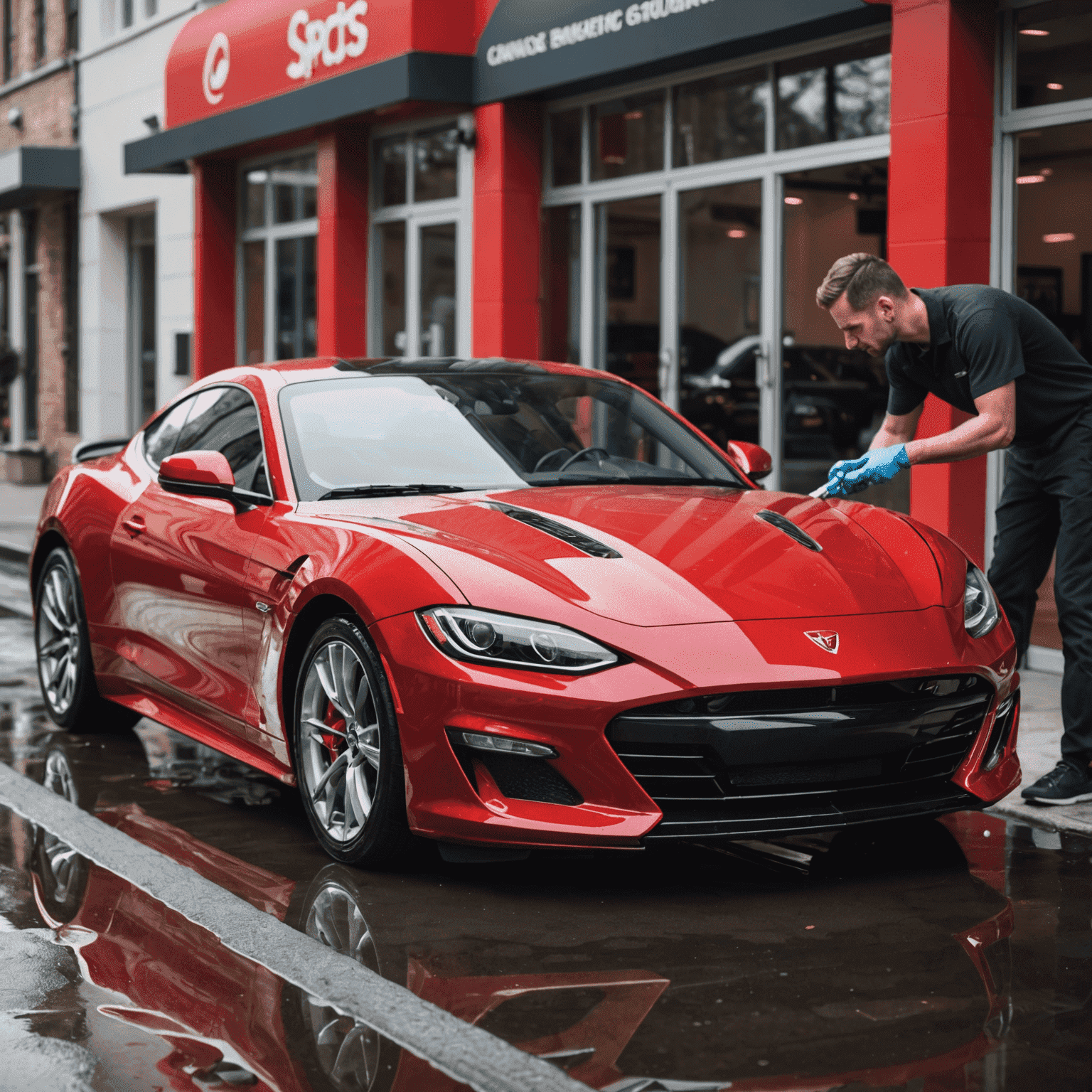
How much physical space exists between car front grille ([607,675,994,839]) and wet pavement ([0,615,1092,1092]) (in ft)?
0.78

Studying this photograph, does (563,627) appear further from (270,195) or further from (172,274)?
(172,274)

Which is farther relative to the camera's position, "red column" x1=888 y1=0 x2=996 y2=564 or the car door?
"red column" x1=888 y1=0 x2=996 y2=564

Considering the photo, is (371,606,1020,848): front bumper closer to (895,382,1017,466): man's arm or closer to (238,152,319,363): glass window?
(895,382,1017,466): man's arm

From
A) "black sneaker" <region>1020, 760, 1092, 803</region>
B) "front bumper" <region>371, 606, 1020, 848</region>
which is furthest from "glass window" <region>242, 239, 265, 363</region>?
"front bumper" <region>371, 606, 1020, 848</region>

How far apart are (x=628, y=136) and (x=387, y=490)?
7328mm

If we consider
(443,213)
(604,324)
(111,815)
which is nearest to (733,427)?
(604,324)

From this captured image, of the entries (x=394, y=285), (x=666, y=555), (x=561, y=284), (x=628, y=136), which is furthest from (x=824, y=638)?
(x=394, y=285)

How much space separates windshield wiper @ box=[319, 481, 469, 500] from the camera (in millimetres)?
5176

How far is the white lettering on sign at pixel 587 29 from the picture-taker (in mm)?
10430

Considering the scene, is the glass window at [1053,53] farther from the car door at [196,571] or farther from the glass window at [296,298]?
the glass window at [296,298]

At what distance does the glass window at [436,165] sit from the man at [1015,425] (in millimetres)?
8427

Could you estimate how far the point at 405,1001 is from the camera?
11.8ft

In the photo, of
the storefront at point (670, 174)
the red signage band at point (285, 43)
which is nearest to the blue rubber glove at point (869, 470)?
the storefront at point (670, 174)

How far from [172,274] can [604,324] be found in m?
8.33
